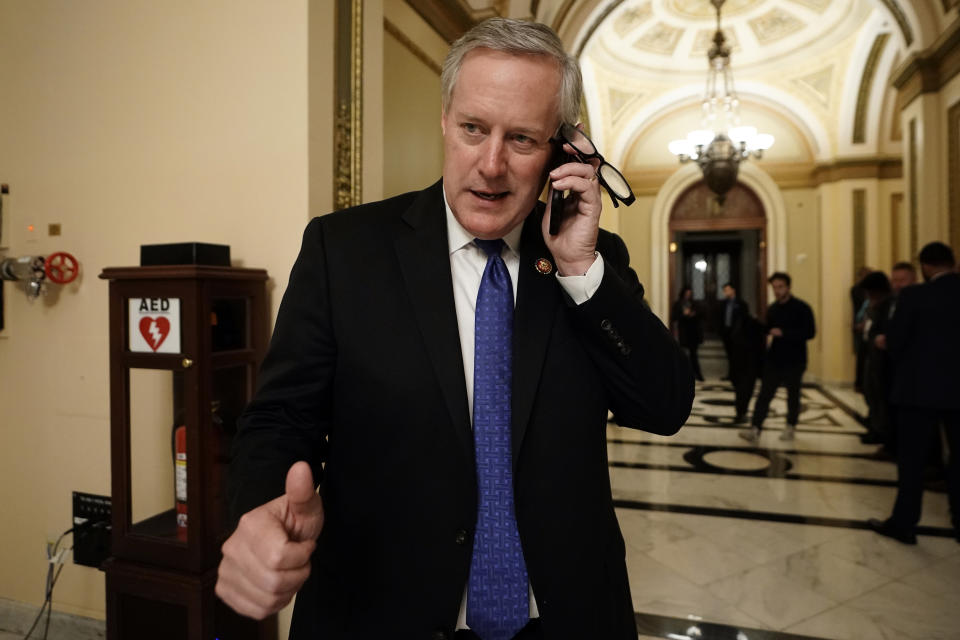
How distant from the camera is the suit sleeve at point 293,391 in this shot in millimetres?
946

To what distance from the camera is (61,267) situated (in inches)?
94.3

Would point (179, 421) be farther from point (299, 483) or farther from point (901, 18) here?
point (901, 18)

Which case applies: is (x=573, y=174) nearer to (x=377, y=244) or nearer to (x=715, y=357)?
(x=377, y=244)

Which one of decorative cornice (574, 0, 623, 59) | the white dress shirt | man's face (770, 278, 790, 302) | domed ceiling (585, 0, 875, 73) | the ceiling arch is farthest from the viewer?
the ceiling arch

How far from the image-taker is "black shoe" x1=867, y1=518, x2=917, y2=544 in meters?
3.40

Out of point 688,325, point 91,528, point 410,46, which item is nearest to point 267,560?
point 91,528

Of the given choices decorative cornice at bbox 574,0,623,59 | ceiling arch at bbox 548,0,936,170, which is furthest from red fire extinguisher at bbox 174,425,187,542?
ceiling arch at bbox 548,0,936,170

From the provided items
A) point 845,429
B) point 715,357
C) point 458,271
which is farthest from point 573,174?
point 715,357

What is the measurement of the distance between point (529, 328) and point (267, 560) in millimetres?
527

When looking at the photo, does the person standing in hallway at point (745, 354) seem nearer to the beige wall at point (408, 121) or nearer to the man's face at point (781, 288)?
the man's face at point (781, 288)

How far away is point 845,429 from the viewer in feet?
21.0

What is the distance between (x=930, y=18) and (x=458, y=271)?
6892 millimetres

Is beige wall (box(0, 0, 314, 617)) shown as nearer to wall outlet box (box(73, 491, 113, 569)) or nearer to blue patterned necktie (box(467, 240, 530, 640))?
wall outlet box (box(73, 491, 113, 569))

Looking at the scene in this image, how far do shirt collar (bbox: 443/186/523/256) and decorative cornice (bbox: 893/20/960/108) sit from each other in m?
6.17
